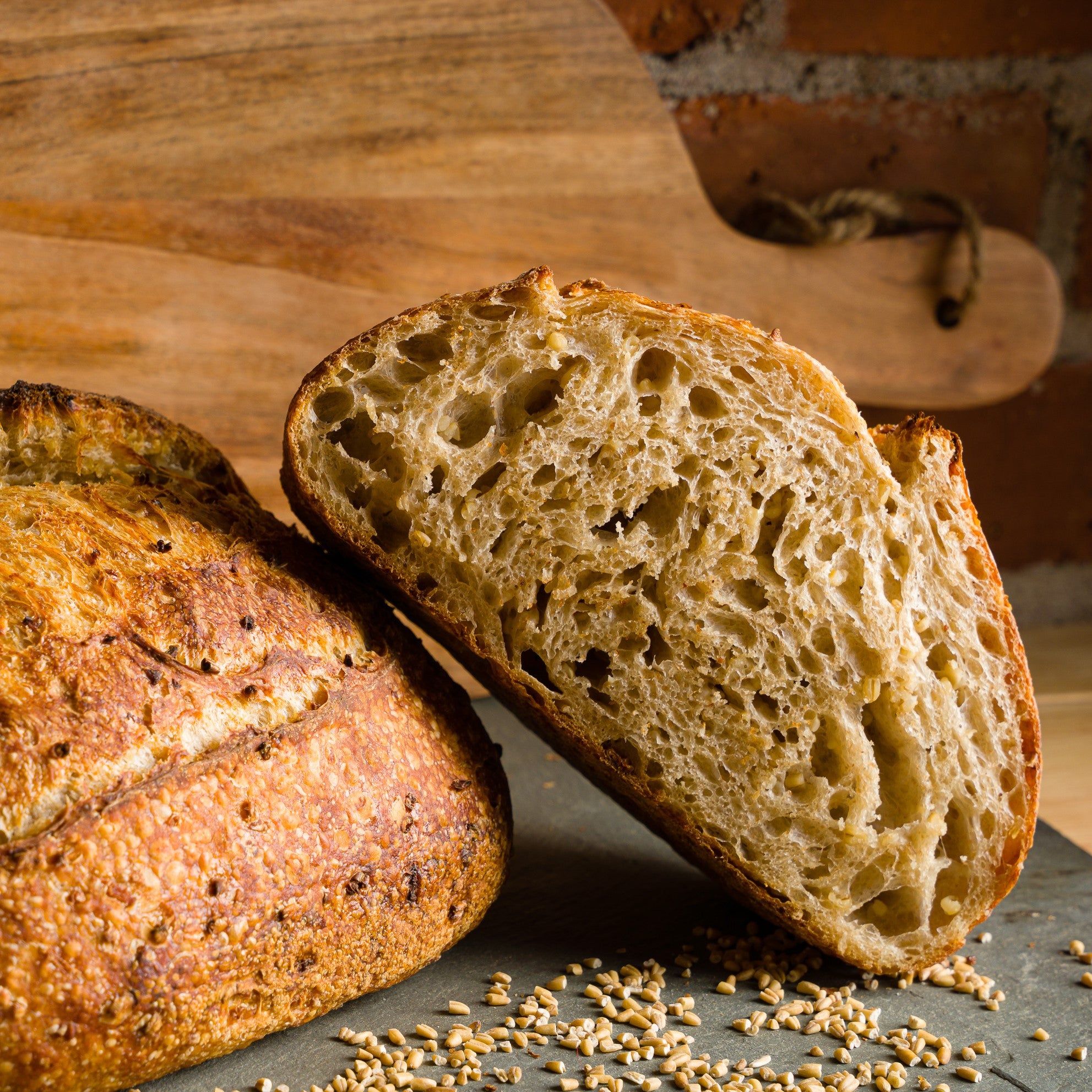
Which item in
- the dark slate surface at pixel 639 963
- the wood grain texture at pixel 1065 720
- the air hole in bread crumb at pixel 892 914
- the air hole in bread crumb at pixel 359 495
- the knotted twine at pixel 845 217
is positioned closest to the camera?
the dark slate surface at pixel 639 963

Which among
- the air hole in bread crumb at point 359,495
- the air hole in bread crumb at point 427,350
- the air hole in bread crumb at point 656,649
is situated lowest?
the air hole in bread crumb at point 656,649

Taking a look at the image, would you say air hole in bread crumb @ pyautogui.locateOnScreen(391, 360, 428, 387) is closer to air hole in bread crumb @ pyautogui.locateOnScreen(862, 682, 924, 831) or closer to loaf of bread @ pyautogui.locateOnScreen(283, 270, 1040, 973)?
loaf of bread @ pyautogui.locateOnScreen(283, 270, 1040, 973)

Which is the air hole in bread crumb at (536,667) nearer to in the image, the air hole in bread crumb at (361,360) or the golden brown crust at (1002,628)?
the air hole in bread crumb at (361,360)

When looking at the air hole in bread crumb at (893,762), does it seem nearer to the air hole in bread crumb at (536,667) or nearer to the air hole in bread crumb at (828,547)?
the air hole in bread crumb at (828,547)

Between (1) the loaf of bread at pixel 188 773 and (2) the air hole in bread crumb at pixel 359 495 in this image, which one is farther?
(2) the air hole in bread crumb at pixel 359 495

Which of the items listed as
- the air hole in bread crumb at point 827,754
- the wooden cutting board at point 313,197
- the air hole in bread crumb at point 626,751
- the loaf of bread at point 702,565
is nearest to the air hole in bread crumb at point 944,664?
the loaf of bread at point 702,565

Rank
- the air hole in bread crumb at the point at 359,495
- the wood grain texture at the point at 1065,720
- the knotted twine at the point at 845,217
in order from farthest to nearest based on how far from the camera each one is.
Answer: the knotted twine at the point at 845,217 < the wood grain texture at the point at 1065,720 < the air hole in bread crumb at the point at 359,495

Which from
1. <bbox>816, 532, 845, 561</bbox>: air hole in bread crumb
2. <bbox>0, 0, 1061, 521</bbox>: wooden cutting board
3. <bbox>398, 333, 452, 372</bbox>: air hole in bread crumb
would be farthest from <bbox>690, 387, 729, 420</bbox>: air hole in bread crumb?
<bbox>0, 0, 1061, 521</bbox>: wooden cutting board

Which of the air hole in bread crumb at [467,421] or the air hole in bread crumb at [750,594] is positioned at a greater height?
the air hole in bread crumb at [467,421]
